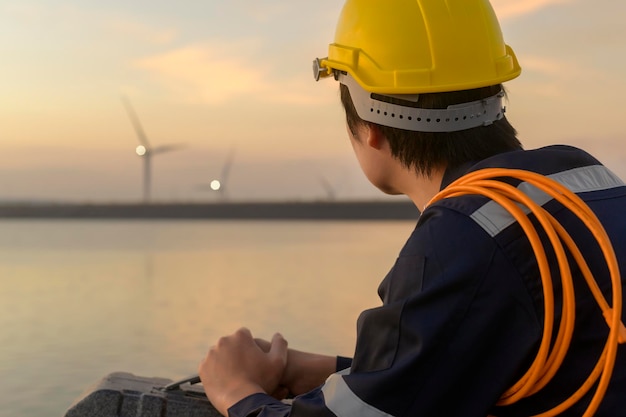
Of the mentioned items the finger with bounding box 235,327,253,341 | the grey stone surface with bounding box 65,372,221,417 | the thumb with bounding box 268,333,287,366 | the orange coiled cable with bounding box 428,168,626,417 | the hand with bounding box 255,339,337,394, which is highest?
the orange coiled cable with bounding box 428,168,626,417

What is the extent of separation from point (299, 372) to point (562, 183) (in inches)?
36.4

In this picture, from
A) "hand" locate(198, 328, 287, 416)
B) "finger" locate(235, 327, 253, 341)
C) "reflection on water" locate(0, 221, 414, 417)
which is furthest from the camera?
"reflection on water" locate(0, 221, 414, 417)

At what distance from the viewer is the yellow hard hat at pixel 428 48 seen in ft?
6.37

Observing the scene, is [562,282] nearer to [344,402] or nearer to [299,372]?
[344,402]

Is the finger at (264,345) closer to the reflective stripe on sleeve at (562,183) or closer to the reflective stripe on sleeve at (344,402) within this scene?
the reflective stripe on sleeve at (344,402)

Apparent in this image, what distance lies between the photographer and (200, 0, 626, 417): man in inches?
61.6

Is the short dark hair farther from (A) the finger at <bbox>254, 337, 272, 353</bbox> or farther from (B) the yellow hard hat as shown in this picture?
(A) the finger at <bbox>254, 337, 272, 353</bbox>

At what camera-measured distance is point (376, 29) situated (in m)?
A: 2.03

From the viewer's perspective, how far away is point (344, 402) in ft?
5.34

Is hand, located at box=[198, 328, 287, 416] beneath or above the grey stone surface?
above

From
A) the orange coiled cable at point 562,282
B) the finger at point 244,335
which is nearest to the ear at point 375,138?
the orange coiled cable at point 562,282

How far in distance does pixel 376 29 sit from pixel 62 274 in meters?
17.2

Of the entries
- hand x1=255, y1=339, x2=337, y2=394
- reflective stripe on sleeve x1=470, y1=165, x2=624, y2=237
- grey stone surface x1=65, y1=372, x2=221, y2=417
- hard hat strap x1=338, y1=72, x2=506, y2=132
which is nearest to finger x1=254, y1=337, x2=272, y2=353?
hand x1=255, y1=339, x2=337, y2=394

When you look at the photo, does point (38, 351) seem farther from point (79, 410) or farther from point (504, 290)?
point (504, 290)
